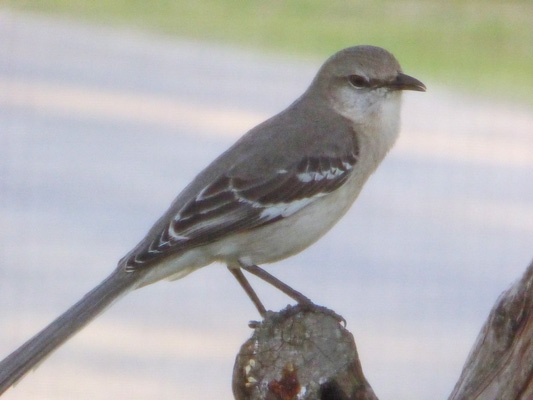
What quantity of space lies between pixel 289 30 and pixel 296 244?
1877 cm

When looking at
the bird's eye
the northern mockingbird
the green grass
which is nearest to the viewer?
the northern mockingbird

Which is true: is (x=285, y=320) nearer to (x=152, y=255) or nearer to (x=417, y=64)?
(x=152, y=255)

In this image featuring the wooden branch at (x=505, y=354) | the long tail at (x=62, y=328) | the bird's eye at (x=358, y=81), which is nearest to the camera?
the wooden branch at (x=505, y=354)

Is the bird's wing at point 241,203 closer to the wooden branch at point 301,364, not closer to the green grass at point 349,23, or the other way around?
the wooden branch at point 301,364

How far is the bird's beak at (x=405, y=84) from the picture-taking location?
21.2 ft

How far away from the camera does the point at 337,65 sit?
6.80 meters

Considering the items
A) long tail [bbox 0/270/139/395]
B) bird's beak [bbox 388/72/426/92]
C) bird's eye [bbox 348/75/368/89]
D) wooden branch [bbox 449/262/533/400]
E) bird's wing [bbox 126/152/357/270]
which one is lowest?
wooden branch [bbox 449/262/533/400]

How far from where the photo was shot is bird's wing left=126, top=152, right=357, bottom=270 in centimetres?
580

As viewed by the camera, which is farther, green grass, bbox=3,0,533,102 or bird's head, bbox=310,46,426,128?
green grass, bbox=3,0,533,102

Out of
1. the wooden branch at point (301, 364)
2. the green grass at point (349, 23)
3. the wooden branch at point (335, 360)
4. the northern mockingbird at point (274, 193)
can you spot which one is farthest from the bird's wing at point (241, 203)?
the green grass at point (349, 23)

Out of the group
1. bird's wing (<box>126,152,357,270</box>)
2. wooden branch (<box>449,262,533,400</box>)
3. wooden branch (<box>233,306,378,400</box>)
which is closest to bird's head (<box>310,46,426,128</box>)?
bird's wing (<box>126,152,357,270</box>)

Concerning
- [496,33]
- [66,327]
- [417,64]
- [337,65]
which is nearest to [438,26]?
[496,33]

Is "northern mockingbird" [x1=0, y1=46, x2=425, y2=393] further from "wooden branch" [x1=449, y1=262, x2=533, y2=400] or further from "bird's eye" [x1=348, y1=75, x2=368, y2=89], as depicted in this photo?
"wooden branch" [x1=449, y1=262, x2=533, y2=400]

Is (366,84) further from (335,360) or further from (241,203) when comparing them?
(335,360)
